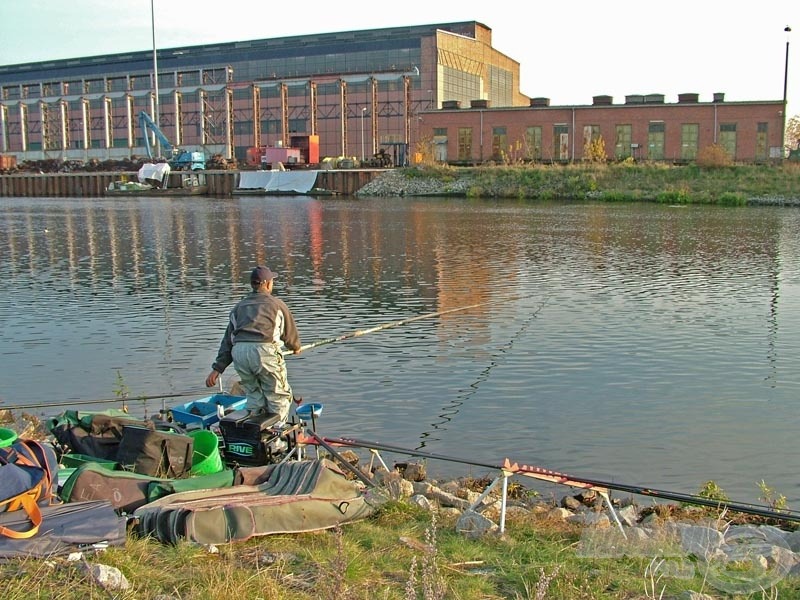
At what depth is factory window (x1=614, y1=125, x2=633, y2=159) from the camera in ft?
257

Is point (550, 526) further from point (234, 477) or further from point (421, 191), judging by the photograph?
point (421, 191)

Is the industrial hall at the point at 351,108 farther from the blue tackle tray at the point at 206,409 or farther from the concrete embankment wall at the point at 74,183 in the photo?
the blue tackle tray at the point at 206,409

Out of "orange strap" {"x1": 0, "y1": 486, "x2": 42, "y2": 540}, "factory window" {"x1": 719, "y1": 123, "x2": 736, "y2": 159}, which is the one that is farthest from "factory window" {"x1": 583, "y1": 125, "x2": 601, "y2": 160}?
"orange strap" {"x1": 0, "y1": 486, "x2": 42, "y2": 540}

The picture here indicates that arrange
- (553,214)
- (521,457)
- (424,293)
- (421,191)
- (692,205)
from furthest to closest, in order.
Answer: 1. (421,191)
2. (692,205)
3. (553,214)
4. (424,293)
5. (521,457)

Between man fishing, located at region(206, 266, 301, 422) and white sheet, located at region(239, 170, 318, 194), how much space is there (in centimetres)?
7776

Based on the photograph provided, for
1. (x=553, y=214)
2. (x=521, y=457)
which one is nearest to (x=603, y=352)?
(x=521, y=457)

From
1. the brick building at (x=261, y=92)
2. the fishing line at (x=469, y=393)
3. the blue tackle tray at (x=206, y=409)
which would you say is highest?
the brick building at (x=261, y=92)

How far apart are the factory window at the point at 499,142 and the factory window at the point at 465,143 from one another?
2.42m

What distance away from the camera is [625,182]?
69375 millimetres

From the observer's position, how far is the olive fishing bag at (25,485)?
5.82m

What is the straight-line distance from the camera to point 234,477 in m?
7.57

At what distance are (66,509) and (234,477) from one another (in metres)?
1.62

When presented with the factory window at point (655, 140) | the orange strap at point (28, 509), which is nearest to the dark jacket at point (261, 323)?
the orange strap at point (28, 509)

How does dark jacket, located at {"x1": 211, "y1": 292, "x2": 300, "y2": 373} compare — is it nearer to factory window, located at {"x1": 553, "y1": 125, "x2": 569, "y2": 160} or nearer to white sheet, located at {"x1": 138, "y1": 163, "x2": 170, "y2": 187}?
factory window, located at {"x1": 553, "y1": 125, "x2": 569, "y2": 160}
